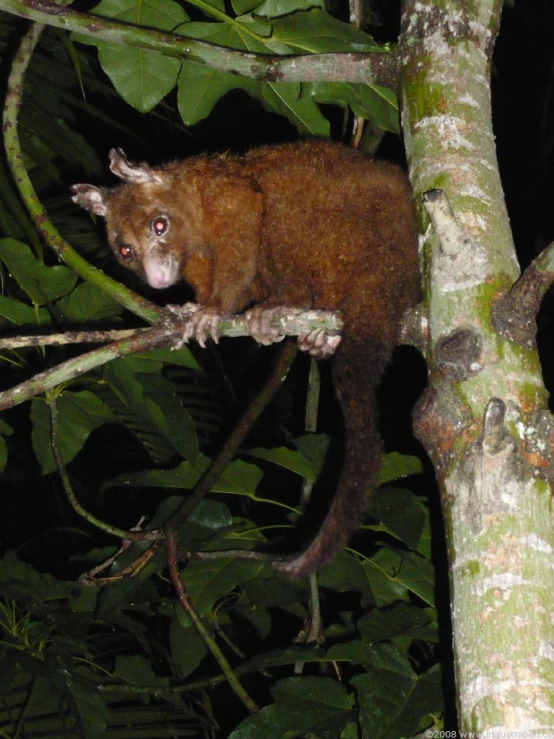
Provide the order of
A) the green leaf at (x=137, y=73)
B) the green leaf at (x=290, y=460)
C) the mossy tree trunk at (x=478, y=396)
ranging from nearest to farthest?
the mossy tree trunk at (x=478, y=396), the green leaf at (x=137, y=73), the green leaf at (x=290, y=460)

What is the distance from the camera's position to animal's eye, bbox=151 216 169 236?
3707mm

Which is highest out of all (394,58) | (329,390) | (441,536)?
(394,58)

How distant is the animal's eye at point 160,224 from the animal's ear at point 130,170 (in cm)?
18

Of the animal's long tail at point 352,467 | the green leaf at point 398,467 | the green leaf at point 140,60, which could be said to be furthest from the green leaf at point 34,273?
the green leaf at point 398,467

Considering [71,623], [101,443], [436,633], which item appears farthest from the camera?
[101,443]

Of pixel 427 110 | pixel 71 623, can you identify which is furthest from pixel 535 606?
pixel 71 623

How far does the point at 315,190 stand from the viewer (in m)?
3.16

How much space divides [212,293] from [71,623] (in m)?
1.85

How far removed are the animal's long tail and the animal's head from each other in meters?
1.09

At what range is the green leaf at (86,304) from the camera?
3.32m

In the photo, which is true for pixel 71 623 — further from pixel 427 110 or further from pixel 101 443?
pixel 427 110

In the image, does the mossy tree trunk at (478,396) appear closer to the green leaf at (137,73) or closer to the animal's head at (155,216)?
the green leaf at (137,73)

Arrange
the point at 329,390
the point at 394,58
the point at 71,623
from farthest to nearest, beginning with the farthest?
the point at 329,390 < the point at 71,623 < the point at 394,58

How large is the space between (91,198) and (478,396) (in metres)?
2.60
